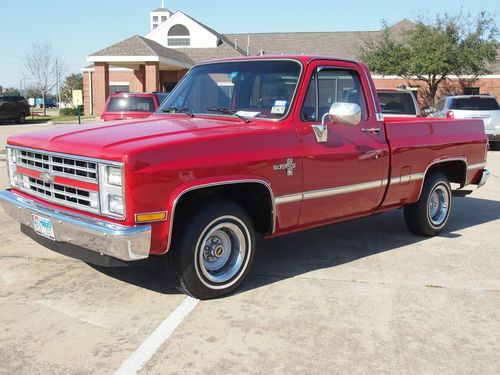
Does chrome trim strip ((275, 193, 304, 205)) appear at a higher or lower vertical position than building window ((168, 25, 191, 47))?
lower

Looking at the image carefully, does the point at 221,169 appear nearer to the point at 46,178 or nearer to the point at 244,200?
the point at 244,200

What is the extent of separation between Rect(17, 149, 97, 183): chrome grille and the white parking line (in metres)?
1.17

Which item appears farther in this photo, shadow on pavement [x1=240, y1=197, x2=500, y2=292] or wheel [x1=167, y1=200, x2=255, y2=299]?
shadow on pavement [x1=240, y1=197, x2=500, y2=292]

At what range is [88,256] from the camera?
13.3 feet

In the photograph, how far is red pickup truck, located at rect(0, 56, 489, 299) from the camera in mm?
3803

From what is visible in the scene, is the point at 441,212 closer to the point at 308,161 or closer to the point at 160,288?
the point at 308,161

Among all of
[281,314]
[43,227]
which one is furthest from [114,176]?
[281,314]

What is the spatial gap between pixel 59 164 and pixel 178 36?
4056 cm

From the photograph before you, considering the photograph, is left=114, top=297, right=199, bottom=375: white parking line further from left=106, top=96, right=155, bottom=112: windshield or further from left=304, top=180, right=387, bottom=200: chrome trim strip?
left=106, top=96, right=155, bottom=112: windshield

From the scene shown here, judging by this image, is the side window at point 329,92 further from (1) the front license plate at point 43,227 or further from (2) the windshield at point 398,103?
(2) the windshield at point 398,103

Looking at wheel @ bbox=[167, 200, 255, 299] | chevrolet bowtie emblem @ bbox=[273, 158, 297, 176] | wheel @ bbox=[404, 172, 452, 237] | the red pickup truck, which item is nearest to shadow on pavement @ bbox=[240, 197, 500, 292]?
wheel @ bbox=[404, 172, 452, 237]

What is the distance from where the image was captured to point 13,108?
105 ft

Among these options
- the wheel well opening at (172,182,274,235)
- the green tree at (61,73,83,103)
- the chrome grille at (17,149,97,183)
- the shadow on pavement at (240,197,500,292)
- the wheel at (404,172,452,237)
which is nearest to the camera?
the chrome grille at (17,149,97,183)

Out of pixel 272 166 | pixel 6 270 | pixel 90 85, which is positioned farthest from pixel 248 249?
pixel 90 85
